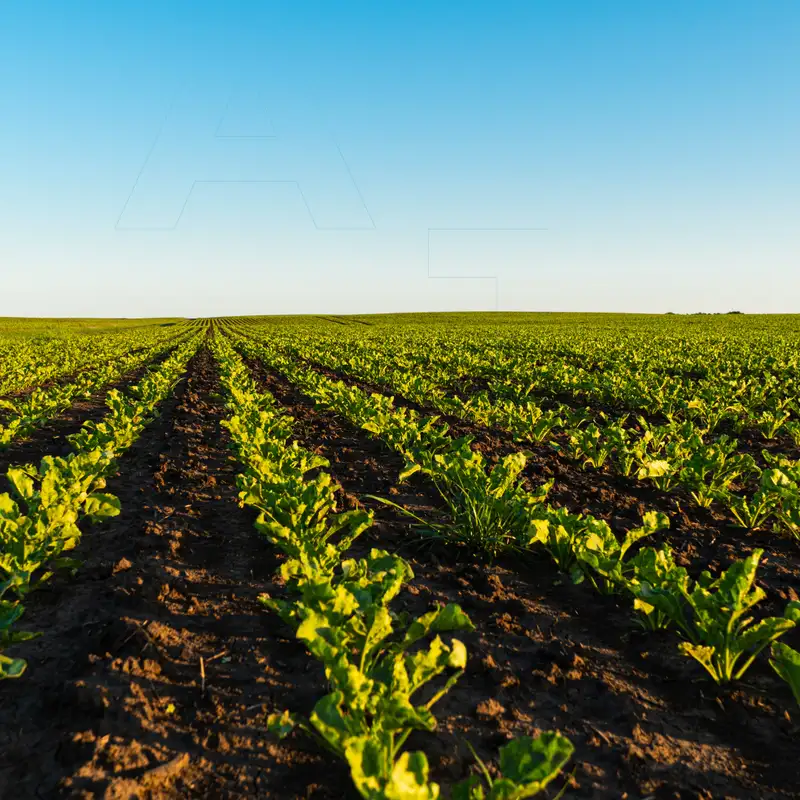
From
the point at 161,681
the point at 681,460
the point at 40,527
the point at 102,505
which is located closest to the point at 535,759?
the point at 161,681

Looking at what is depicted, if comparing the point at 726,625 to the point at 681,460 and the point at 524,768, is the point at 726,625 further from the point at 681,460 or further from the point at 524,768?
the point at 681,460

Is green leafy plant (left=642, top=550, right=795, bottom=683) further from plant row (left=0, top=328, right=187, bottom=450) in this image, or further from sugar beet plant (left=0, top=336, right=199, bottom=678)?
plant row (left=0, top=328, right=187, bottom=450)

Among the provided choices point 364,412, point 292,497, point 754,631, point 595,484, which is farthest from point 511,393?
point 754,631

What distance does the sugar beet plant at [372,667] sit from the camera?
5.87ft

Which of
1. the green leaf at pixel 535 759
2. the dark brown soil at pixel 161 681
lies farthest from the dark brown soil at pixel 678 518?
the dark brown soil at pixel 161 681

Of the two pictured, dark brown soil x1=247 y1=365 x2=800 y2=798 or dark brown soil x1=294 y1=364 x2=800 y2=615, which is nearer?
dark brown soil x1=247 y1=365 x2=800 y2=798

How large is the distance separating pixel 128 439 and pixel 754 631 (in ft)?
23.1

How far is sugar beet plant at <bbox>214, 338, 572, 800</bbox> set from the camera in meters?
1.79

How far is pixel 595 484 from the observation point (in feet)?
19.7

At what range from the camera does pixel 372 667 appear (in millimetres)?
2523

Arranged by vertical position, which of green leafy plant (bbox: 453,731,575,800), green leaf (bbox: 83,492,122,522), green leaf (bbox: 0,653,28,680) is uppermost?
green leaf (bbox: 83,492,122,522)

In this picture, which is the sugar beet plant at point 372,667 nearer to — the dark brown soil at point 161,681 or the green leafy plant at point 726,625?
the dark brown soil at point 161,681

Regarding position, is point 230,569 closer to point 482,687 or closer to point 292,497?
point 292,497

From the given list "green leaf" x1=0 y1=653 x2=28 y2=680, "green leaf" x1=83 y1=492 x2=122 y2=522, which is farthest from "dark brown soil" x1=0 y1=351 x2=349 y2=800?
"green leaf" x1=83 y1=492 x2=122 y2=522
